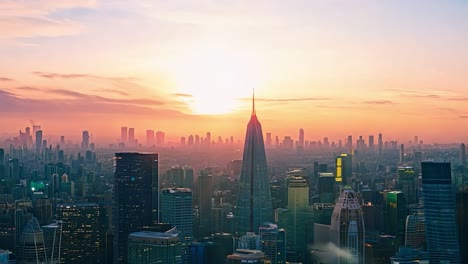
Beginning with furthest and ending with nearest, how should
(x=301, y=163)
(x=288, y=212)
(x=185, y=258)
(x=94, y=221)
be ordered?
1. (x=301, y=163)
2. (x=288, y=212)
3. (x=94, y=221)
4. (x=185, y=258)

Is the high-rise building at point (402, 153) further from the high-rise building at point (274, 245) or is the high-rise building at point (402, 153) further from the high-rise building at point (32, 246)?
the high-rise building at point (32, 246)

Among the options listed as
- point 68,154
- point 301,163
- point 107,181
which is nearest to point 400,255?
point 301,163

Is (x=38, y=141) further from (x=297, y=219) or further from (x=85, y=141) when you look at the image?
(x=297, y=219)

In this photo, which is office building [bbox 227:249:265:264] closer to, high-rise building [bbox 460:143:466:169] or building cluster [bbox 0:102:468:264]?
building cluster [bbox 0:102:468:264]

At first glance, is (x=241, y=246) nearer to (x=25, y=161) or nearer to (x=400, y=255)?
(x=400, y=255)

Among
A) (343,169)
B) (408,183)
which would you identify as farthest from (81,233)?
(408,183)

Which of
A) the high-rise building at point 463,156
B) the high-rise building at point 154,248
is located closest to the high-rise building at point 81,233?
the high-rise building at point 154,248

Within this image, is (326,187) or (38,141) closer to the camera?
(38,141)

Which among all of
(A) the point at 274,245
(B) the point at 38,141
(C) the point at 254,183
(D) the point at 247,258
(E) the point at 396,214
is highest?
(B) the point at 38,141
